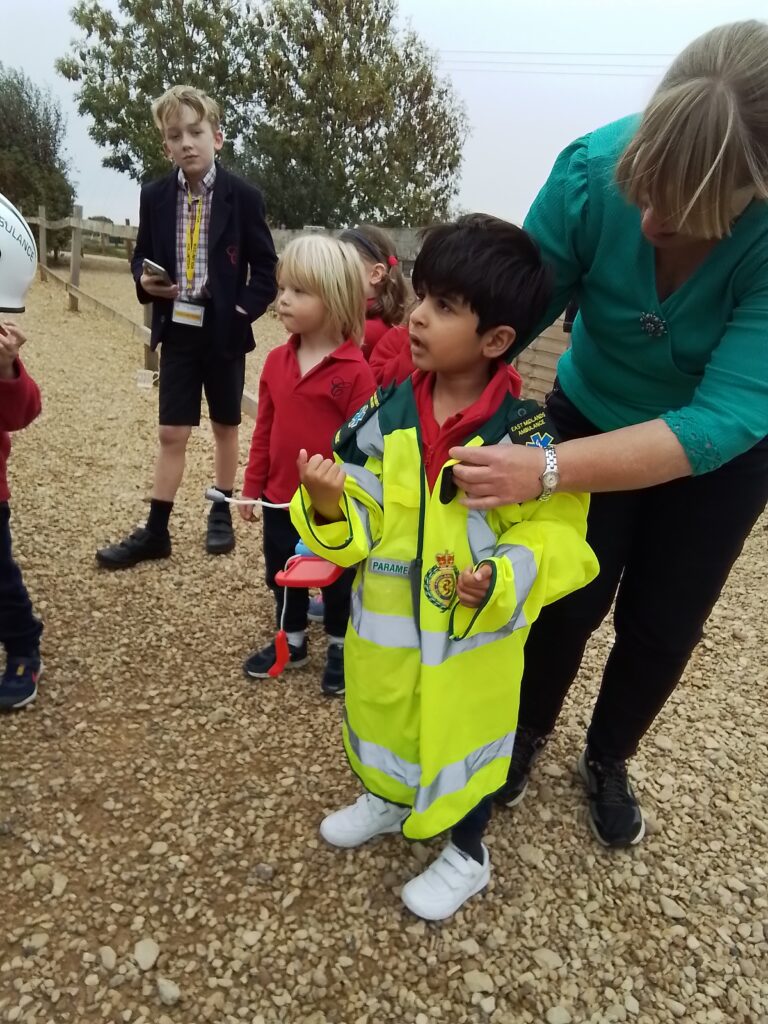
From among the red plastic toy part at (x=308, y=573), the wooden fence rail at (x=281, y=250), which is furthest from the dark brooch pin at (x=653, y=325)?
the red plastic toy part at (x=308, y=573)

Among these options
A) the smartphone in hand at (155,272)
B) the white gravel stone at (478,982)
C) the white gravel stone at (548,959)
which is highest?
the smartphone in hand at (155,272)

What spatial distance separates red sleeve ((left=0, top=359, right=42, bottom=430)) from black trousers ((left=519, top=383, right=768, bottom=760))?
1.51m

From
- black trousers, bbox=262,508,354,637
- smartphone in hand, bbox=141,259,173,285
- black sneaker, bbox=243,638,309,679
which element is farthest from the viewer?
smartphone in hand, bbox=141,259,173,285

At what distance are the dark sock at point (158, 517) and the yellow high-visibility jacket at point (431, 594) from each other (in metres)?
2.13

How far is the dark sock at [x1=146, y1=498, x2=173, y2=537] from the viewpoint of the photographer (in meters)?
→ 3.59

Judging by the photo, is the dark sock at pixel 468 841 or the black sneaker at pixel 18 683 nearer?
the dark sock at pixel 468 841

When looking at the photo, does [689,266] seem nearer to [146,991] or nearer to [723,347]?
[723,347]

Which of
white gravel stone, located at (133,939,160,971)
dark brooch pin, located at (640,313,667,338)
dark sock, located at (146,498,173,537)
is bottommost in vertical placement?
white gravel stone, located at (133,939,160,971)

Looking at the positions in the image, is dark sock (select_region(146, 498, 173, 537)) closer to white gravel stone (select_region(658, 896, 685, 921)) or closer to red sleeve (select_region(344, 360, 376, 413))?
red sleeve (select_region(344, 360, 376, 413))

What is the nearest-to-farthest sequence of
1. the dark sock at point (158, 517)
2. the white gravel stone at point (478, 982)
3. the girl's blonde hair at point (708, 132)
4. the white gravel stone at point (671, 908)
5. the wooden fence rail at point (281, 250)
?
the girl's blonde hair at point (708, 132) → the white gravel stone at point (478, 982) → the white gravel stone at point (671, 908) → the dark sock at point (158, 517) → the wooden fence rail at point (281, 250)

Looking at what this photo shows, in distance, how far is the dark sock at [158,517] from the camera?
359 cm

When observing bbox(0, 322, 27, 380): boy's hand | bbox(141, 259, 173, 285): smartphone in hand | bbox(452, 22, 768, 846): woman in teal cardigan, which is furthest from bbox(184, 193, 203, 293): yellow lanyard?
bbox(452, 22, 768, 846): woman in teal cardigan

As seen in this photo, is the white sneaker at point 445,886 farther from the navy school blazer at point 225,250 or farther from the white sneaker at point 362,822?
the navy school blazer at point 225,250

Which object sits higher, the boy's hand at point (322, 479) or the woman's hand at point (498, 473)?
the woman's hand at point (498, 473)
